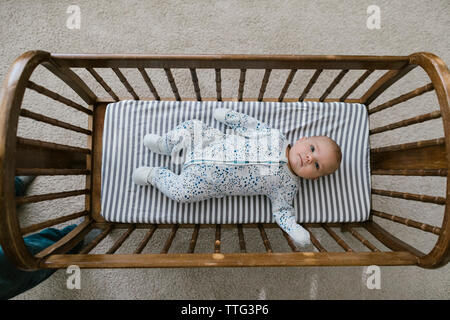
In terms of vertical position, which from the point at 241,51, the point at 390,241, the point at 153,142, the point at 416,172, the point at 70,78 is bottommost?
the point at 390,241

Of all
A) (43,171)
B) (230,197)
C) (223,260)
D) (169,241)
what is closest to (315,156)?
(230,197)

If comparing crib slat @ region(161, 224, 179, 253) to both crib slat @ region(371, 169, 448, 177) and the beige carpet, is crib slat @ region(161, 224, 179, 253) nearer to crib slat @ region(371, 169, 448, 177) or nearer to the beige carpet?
the beige carpet

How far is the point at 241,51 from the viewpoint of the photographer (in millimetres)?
1478

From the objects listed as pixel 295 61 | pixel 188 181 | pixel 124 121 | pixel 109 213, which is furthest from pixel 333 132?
pixel 109 213

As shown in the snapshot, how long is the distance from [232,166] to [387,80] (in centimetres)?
61

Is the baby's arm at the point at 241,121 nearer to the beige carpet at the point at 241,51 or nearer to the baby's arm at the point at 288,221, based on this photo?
the baby's arm at the point at 288,221

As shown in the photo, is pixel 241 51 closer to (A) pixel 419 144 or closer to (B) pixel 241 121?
(B) pixel 241 121

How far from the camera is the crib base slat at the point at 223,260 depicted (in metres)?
0.75

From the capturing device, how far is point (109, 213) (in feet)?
3.52

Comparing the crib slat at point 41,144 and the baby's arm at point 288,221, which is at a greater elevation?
the crib slat at point 41,144

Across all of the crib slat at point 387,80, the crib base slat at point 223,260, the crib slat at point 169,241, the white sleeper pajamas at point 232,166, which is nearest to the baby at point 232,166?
the white sleeper pajamas at point 232,166
